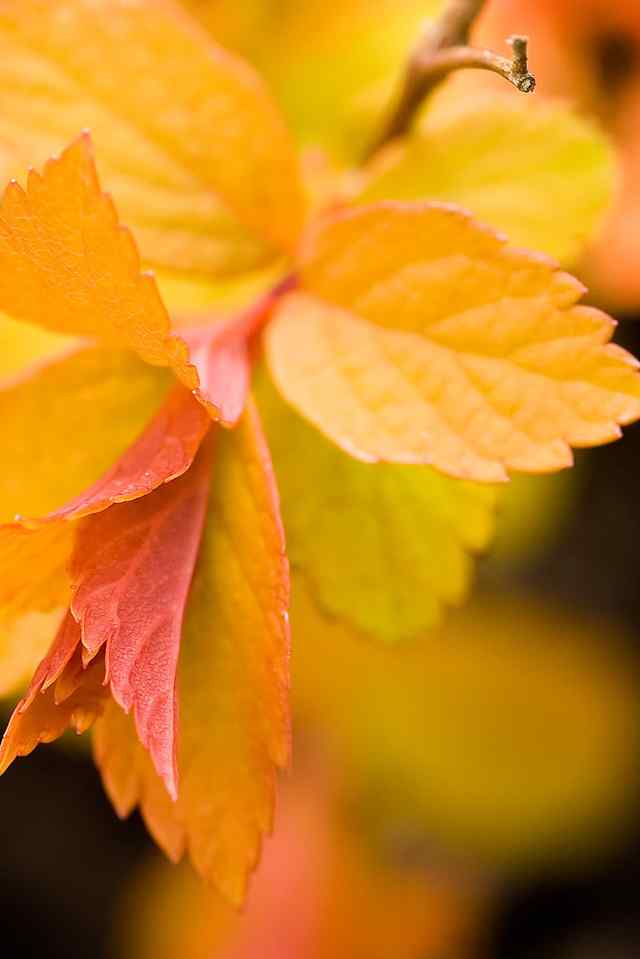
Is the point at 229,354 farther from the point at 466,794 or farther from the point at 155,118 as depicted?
the point at 466,794

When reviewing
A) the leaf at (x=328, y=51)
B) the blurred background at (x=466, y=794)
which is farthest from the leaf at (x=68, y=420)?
the blurred background at (x=466, y=794)

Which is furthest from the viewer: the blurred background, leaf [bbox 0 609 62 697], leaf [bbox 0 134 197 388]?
the blurred background

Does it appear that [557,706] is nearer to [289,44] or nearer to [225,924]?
[225,924]

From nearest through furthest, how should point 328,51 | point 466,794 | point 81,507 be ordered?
point 81,507 < point 328,51 < point 466,794

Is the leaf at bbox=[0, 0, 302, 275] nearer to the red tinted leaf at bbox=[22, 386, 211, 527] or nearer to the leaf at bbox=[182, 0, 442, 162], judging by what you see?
the red tinted leaf at bbox=[22, 386, 211, 527]

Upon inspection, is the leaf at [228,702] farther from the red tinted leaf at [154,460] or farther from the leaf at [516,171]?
the leaf at [516,171]

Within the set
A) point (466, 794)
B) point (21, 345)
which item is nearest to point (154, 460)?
point (21, 345)

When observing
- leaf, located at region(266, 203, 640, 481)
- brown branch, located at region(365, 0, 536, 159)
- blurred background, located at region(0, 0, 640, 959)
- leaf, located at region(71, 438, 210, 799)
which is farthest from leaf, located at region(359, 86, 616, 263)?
blurred background, located at region(0, 0, 640, 959)
